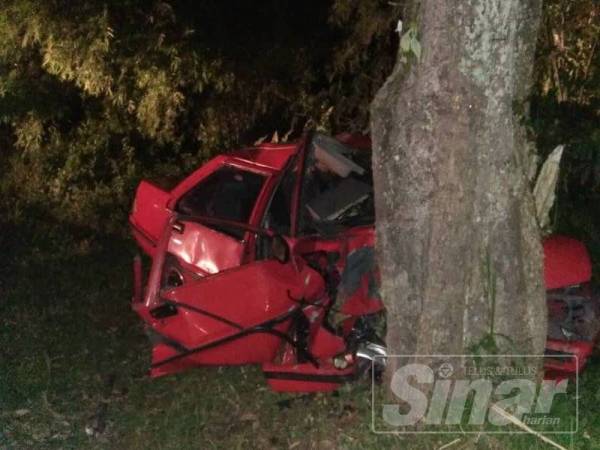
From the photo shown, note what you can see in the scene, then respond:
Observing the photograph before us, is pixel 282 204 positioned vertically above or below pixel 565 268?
below

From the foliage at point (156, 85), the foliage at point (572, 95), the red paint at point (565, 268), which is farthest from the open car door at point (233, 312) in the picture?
the foliage at point (156, 85)

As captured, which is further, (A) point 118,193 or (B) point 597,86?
(A) point 118,193

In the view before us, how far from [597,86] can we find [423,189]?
5.39 metres

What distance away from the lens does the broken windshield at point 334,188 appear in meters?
7.57

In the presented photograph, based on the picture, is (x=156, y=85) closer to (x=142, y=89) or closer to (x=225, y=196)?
(x=142, y=89)

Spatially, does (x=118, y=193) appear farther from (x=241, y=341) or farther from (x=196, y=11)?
(x=241, y=341)

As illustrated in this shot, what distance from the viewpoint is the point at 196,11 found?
13.4m

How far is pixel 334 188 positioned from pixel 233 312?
4.35ft

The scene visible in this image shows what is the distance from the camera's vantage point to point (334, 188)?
7789 millimetres

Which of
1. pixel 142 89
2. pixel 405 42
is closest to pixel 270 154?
pixel 405 42

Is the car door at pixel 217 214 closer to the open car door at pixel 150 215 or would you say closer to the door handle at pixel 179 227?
the door handle at pixel 179 227

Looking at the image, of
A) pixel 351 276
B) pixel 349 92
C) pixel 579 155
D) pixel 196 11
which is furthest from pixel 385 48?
pixel 351 276

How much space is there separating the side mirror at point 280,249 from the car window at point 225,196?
696 mm

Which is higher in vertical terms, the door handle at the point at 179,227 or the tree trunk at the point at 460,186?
the tree trunk at the point at 460,186
